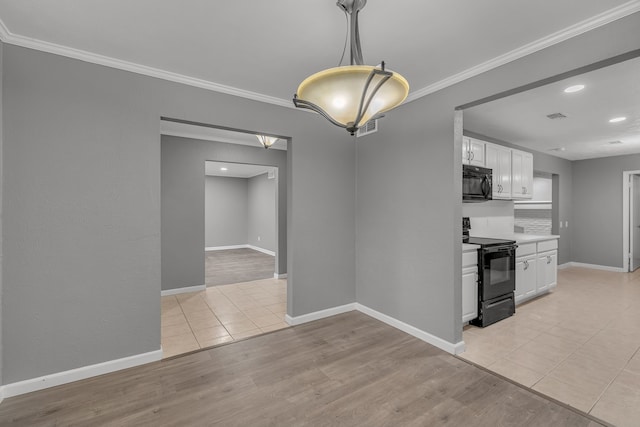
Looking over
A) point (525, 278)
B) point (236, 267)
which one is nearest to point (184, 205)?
point (236, 267)

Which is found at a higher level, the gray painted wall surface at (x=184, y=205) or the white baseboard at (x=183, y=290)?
the gray painted wall surface at (x=184, y=205)

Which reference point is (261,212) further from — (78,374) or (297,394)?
(297,394)

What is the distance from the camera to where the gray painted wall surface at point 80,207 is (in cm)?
216

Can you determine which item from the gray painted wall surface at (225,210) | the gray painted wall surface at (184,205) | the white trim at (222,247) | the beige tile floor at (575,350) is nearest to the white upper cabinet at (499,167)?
the beige tile floor at (575,350)

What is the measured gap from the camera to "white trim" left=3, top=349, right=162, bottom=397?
2141 millimetres

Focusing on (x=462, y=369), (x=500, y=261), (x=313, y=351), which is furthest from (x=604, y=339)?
(x=313, y=351)

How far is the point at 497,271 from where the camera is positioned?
3.42 metres

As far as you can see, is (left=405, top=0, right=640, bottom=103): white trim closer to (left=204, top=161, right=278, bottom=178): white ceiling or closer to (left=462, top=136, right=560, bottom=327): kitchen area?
(left=462, top=136, right=560, bottom=327): kitchen area

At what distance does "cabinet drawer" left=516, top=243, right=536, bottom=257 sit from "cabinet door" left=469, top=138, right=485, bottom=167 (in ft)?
4.07

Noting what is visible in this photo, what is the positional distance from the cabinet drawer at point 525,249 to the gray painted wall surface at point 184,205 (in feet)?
15.2

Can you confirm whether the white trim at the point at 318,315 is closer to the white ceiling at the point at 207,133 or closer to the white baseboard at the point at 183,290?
the white baseboard at the point at 183,290

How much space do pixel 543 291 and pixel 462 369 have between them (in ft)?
9.84

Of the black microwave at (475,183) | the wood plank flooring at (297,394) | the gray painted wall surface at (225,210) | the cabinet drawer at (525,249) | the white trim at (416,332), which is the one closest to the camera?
the wood plank flooring at (297,394)

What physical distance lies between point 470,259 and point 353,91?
2.60 metres
